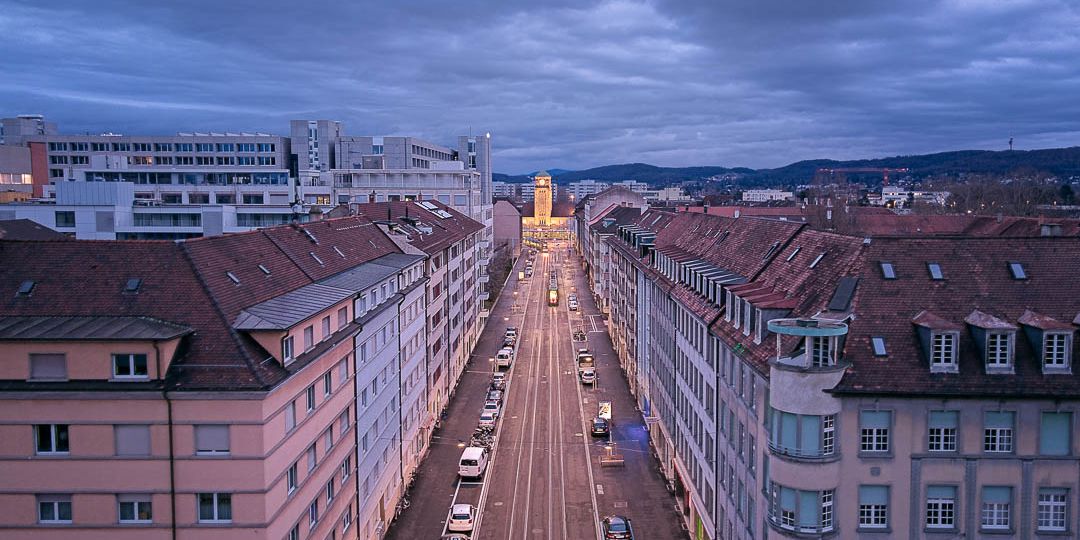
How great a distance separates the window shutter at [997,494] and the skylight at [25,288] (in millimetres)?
36338

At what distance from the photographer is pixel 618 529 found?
150 ft

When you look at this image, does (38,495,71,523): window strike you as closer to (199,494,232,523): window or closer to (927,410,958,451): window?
(199,494,232,523): window

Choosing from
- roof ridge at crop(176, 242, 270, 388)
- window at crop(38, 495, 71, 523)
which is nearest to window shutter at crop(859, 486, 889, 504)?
roof ridge at crop(176, 242, 270, 388)

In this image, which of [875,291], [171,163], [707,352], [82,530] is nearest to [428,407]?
[707,352]

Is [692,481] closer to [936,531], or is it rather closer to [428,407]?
[936,531]

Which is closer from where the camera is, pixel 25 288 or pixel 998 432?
pixel 998 432

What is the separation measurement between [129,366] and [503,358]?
64.0m

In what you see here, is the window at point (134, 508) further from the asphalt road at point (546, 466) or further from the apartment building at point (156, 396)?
the asphalt road at point (546, 466)

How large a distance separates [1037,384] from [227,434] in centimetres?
2848

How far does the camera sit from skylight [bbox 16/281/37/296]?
3077 cm

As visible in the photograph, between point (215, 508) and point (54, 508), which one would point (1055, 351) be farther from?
point (54, 508)

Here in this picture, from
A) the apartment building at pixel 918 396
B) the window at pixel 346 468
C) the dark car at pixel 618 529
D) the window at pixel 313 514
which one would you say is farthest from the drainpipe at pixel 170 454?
A: the dark car at pixel 618 529

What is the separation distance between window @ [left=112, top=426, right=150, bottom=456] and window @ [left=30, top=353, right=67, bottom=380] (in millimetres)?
2733

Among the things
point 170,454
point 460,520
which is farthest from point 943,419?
point 460,520
